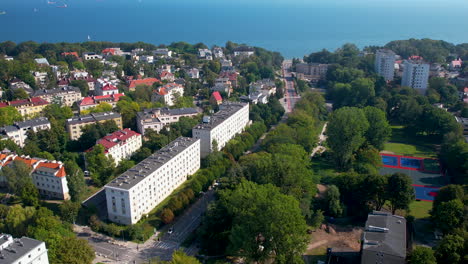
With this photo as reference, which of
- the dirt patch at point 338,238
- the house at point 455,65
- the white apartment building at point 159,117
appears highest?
the house at point 455,65

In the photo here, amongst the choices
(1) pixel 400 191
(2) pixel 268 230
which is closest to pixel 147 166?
(2) pixel 268 230

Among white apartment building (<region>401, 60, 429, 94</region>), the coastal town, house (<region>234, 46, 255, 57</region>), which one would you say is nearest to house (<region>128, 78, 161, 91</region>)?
the coastal town

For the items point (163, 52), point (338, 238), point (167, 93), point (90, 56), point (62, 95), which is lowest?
point (338, 238)

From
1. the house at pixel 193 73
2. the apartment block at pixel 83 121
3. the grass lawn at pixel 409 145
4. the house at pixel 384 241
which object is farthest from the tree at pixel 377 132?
the house at pixel 193 73

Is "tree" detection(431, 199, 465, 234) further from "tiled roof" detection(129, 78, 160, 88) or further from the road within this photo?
"tiled roof" detection(129, 78, 160, 88)

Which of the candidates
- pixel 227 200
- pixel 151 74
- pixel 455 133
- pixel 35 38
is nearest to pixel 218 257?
pixel 227 200

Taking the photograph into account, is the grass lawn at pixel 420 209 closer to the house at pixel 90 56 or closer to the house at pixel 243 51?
the house at pixel 243 51

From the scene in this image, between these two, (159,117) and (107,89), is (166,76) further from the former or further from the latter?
(159,117)
